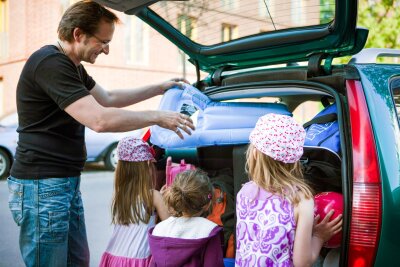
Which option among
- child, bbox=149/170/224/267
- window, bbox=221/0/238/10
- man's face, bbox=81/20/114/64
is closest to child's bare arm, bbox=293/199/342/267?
child, bbox=149/170/224/267

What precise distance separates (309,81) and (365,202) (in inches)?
30.0

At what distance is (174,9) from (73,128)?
46.6 inches

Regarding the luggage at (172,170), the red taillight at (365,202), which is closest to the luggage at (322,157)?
the red taillight at (365,202)

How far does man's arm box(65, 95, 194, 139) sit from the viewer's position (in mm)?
2480

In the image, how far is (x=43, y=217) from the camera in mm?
2564

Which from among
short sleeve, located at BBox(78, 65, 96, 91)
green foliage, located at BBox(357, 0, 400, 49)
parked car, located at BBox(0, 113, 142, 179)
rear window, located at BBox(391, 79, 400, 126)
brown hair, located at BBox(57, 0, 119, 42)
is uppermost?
green foliage, located at BBox(357, 0, 400, 49)

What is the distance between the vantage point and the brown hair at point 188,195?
2.72 m

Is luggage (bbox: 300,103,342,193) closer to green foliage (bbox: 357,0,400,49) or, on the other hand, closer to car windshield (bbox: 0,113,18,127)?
green foliage (bbox: 357,0,400,49)

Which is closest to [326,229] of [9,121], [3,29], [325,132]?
[325,132]

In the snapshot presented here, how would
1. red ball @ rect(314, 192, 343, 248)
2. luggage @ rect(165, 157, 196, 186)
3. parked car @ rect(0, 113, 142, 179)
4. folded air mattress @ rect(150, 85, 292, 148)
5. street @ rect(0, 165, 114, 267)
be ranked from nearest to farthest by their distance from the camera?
red ball @ rect(314, 192, 343, 248) → folded air mattress @ rect(150, 85, 292, 148) → luggage @ rect(165, 157, 196, 186) → street @ rect(0, 165, 114, 267) → parked car @ rect(0, 113, 142, 179)

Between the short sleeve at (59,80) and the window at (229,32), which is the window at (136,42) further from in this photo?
the short sleeve at (59,80)

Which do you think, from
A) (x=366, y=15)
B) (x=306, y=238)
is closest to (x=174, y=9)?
(x=306, y=238)

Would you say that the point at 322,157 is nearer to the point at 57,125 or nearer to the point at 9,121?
the point at 57,125

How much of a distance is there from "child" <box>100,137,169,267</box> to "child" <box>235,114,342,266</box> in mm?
813
